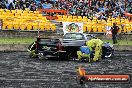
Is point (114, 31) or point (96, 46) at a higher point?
point (96, 46)

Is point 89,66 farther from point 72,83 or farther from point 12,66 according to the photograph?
point 72,83

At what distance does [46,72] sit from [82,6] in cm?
2648

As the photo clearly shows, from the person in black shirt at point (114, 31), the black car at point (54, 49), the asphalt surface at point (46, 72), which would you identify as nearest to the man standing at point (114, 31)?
the person in black shirt at point (114, 31)

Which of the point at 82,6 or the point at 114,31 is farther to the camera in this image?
the point at 82,6

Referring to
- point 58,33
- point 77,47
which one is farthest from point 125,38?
point 77,47

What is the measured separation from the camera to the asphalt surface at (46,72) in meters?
16.3

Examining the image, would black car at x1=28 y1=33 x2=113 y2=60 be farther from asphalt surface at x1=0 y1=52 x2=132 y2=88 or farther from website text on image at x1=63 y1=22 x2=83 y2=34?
website text on image at x1=63 y1=22 x2=83 y2=34

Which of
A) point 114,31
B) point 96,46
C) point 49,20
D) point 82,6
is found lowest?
point 114,31

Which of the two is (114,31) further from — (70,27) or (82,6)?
(82,6)

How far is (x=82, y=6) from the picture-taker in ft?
152

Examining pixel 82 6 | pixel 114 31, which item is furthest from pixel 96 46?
pixel 82 6

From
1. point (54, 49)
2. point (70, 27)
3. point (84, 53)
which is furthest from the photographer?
point (70, 27)

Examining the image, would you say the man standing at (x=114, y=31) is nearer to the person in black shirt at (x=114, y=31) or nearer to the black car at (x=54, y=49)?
the person in black shirt at (x=114, y=31)

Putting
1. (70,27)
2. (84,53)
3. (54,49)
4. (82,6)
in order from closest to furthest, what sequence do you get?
(84,53) → (54,49) → (70,27) → (82,6)
